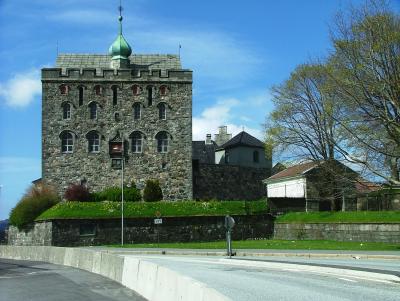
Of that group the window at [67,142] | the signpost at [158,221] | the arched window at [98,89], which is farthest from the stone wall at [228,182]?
the signpost at [158,221]

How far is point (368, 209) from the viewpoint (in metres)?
51.7

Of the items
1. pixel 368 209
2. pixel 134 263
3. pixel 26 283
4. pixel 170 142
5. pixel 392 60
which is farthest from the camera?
pixel 170 142

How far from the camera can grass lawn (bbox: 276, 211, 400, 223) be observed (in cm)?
4419

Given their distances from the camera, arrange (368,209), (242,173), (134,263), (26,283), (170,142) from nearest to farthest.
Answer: (134,263)
(26,283)
(368,209)
(170,142)
(242,173)

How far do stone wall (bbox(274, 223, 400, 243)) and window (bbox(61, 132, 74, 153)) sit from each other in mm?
22482

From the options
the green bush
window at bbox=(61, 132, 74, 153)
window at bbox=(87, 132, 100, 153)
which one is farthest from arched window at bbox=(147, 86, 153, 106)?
the green bush

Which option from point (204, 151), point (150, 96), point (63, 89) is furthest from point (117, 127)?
point (204, 151)

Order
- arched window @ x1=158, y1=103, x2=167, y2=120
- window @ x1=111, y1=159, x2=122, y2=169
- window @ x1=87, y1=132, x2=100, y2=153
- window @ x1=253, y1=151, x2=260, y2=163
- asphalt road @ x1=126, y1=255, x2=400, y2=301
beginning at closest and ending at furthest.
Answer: asphalt road @ x1=126, y1=255, x2=400, y2=301
window @ x1=111, y1=159, x2=122, y2=169
window @ x1=87, y1=132, x2=100, y2=153
arched window @ x1=158, y1=103, x2=167, y2=120
window @ x1=253, y1=151, x2=260, y2=163

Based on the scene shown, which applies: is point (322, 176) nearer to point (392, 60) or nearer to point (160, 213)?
point (160, 213)

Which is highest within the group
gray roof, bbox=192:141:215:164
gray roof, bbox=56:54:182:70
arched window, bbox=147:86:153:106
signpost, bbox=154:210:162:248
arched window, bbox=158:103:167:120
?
gray roof, bbox=56:54:182:70

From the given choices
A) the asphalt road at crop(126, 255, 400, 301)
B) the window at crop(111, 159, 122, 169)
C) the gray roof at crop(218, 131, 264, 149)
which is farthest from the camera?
the gray roof at crop(218, 131, 264, 149)

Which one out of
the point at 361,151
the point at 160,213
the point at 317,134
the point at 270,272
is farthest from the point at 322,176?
the point at 270,272

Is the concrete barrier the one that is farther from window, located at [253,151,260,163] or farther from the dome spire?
window, located at [253,151,260,163]

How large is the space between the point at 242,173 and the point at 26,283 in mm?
54125
